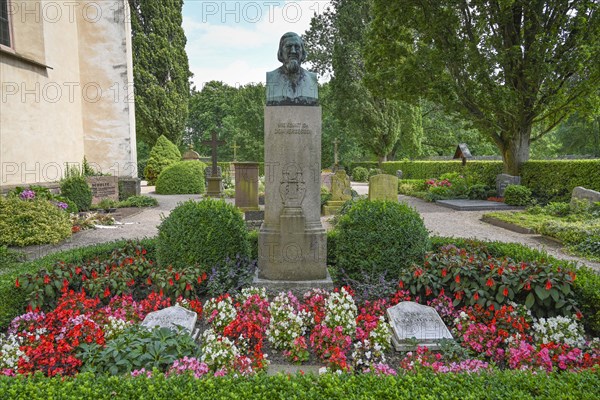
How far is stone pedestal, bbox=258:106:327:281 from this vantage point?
201 inches

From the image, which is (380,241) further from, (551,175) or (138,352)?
(551,175)

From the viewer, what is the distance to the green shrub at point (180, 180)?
20125 millimetres

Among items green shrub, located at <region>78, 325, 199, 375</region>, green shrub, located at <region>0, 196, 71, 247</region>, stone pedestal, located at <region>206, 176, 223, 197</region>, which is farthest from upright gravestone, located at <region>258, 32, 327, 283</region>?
stone pedestal, located at <region>206, 176, 223, 197</region>

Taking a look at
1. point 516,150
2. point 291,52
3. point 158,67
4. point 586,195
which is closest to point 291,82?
point 291,52

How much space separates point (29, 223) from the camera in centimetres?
828

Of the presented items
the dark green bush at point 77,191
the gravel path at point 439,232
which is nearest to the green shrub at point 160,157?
the gravel path at point 439,232

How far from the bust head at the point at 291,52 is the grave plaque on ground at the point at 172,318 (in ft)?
11.0

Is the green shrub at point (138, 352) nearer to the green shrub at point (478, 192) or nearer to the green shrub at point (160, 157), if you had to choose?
the green shrub at point (478, 192)

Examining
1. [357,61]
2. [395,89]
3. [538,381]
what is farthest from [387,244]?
[357,61]

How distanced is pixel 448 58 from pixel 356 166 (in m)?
23.2

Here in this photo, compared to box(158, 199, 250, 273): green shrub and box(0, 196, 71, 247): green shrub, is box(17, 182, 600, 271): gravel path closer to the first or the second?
box(0, 196, 71, 247): green shrub

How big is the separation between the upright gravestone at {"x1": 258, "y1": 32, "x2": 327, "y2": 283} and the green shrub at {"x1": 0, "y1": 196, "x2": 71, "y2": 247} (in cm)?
591

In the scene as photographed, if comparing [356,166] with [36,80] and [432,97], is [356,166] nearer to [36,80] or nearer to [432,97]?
[432,97]

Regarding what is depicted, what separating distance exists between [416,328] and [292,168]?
2.50 metres
